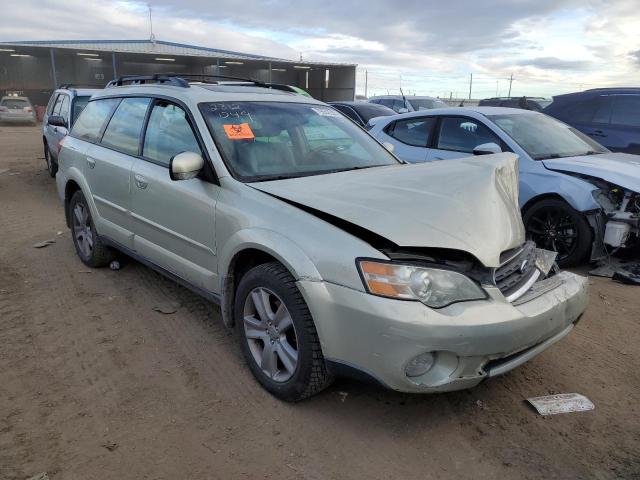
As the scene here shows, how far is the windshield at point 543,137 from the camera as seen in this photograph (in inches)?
222

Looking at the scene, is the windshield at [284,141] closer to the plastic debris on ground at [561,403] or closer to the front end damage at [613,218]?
the plastic debris on ground at [561,403]

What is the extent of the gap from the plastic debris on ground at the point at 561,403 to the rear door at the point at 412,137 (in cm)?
401

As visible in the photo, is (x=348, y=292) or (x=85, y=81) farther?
(x=85, y=81)

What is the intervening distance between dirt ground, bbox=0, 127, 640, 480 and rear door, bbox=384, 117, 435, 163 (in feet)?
10.7

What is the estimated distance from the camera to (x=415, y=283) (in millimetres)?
2354

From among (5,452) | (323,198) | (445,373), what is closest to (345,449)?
(445,373)

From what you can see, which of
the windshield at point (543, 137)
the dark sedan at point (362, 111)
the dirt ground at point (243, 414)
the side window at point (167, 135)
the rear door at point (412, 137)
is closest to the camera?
the dirt ground at point (243, 414)

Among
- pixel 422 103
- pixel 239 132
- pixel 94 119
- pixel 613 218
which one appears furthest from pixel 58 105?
pixel 422 103

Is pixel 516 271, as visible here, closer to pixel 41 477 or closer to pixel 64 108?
pixel 41 477

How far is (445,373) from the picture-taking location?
2395mm

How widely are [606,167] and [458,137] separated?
174 cm

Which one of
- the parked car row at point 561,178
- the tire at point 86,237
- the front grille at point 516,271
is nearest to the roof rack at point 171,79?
the tire at point 86,237

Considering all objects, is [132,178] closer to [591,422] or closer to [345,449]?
[345,449]

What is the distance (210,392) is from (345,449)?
91cm
